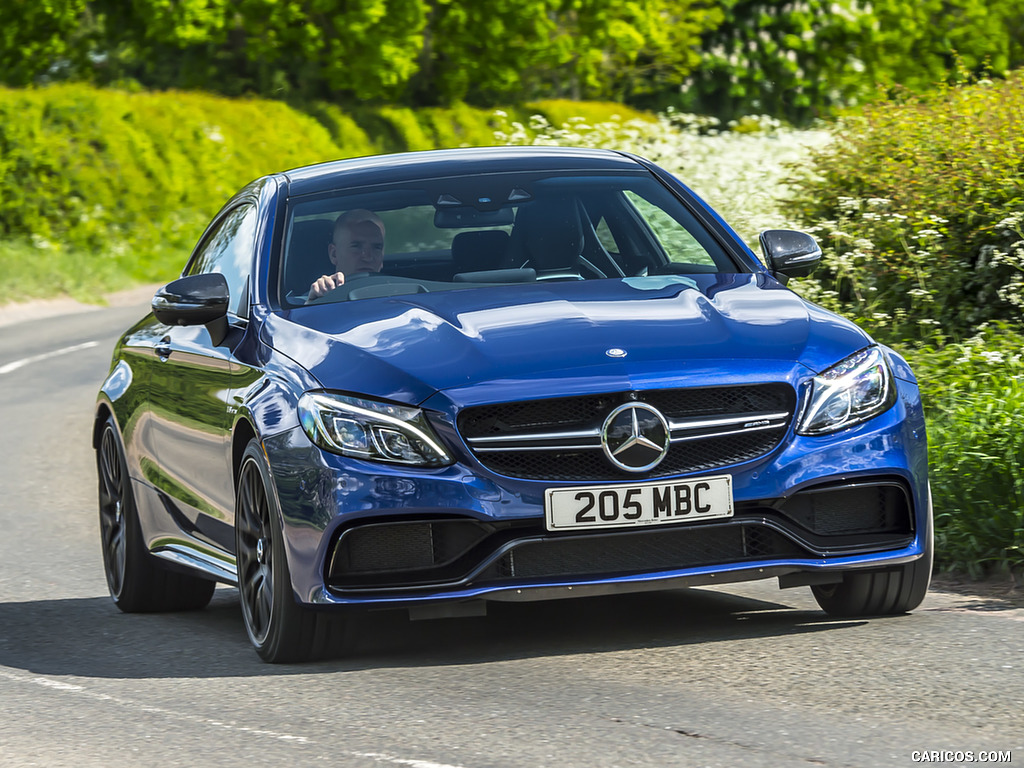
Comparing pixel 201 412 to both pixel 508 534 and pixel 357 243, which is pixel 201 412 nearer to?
pixel 357 243

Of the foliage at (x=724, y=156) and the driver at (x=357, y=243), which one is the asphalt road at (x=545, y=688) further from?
the foliage at (x=724, y=156)

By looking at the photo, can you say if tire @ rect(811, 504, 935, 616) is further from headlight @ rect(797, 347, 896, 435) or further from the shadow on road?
headlight @ rect(797, 347, 896, 435)

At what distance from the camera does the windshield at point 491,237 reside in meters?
6.86

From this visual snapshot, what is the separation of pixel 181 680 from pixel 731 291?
Result: 221cm

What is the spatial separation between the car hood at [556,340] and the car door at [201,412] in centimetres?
39

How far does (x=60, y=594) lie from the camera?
27.6ft

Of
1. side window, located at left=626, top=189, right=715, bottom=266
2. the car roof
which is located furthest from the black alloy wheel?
side window, located at left=626, top=189, right=715, bottom=266

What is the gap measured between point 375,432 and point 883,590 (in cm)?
188

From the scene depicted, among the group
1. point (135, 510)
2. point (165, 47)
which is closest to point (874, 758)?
point (135, 510)

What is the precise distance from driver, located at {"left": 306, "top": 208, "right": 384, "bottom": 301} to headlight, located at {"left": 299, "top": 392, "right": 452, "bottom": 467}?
1.23m

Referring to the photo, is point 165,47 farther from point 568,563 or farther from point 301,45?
point 568,563

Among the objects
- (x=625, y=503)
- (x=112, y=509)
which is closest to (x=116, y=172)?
(x=112, y=509)

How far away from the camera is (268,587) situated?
20.2 ft

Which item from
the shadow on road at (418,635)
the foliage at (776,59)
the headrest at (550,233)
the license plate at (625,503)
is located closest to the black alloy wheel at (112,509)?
the shadow on road at (418,635)
